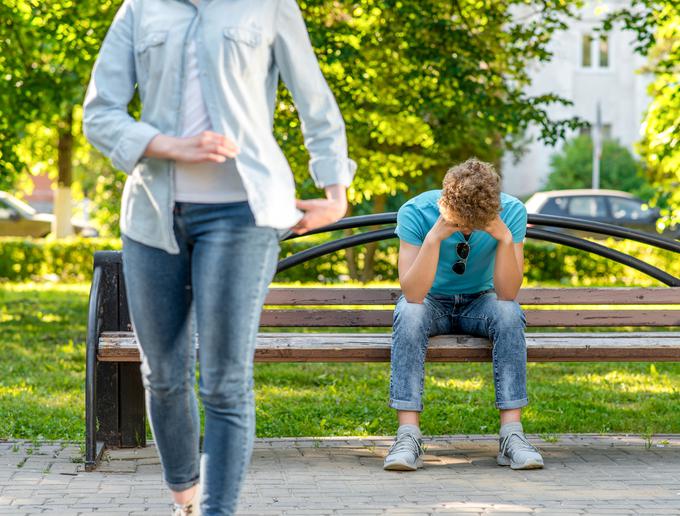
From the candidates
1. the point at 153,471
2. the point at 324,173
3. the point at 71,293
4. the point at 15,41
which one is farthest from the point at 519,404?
the point at 71,293

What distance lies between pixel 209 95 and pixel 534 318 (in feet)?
9.42

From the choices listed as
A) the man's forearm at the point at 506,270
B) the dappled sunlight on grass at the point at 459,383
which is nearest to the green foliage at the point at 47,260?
the dappled sunlight on grass at the point at 459,383

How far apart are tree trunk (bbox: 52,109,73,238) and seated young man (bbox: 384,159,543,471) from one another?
59.7ft

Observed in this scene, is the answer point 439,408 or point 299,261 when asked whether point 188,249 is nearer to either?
point 299,261

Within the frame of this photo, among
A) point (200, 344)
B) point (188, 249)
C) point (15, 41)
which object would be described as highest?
point (15, 41)

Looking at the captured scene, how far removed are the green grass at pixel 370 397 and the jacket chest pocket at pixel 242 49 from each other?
3.06 m

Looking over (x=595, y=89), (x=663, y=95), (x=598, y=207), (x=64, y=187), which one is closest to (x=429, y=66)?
(x=663, y=95)

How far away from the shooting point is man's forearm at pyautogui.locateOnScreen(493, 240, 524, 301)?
5098mm

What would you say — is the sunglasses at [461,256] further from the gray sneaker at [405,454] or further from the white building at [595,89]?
the white building at [595,89]

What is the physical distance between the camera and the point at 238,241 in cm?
313

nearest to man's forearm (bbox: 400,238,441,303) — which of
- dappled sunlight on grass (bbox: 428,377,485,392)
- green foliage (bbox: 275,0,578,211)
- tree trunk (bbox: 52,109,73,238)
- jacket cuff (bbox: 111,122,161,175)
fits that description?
jacket cuff (bbox: 111,122,161,175)

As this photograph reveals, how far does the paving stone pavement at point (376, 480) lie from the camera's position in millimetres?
4340

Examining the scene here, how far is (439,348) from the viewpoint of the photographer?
509cm

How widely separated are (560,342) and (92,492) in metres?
2.02
